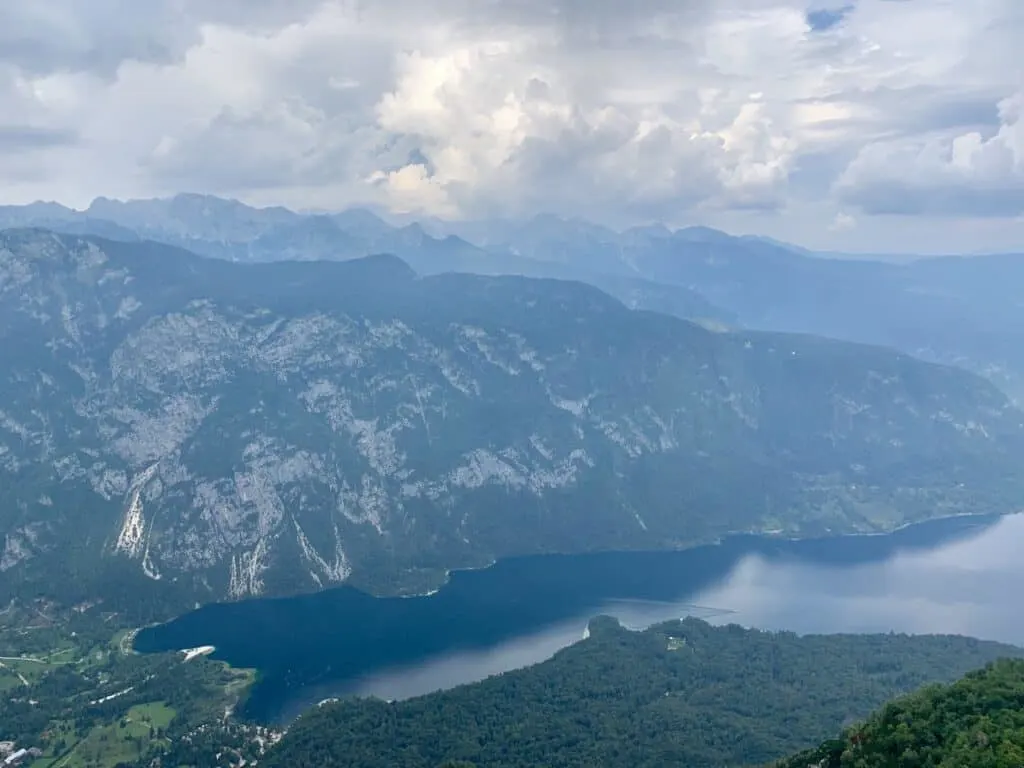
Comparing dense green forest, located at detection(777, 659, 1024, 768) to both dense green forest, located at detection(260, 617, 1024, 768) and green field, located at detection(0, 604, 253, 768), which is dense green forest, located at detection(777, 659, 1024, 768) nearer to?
dense green forest, located at detection(260, 617, 1024, 768)

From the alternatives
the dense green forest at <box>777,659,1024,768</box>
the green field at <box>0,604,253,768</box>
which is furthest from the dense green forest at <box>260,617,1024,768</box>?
the dense green forest at <box>777,659,1024,768</box>

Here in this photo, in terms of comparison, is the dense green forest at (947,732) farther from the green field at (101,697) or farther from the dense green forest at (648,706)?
the green field at (101,697)

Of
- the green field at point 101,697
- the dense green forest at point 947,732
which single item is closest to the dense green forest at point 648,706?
the green field at point 101,697

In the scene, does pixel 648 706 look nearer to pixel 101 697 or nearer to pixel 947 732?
pixel 947 732

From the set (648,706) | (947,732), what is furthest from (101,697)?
(947,732)

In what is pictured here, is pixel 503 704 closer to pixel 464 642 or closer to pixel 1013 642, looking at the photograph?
pixel 464 642
